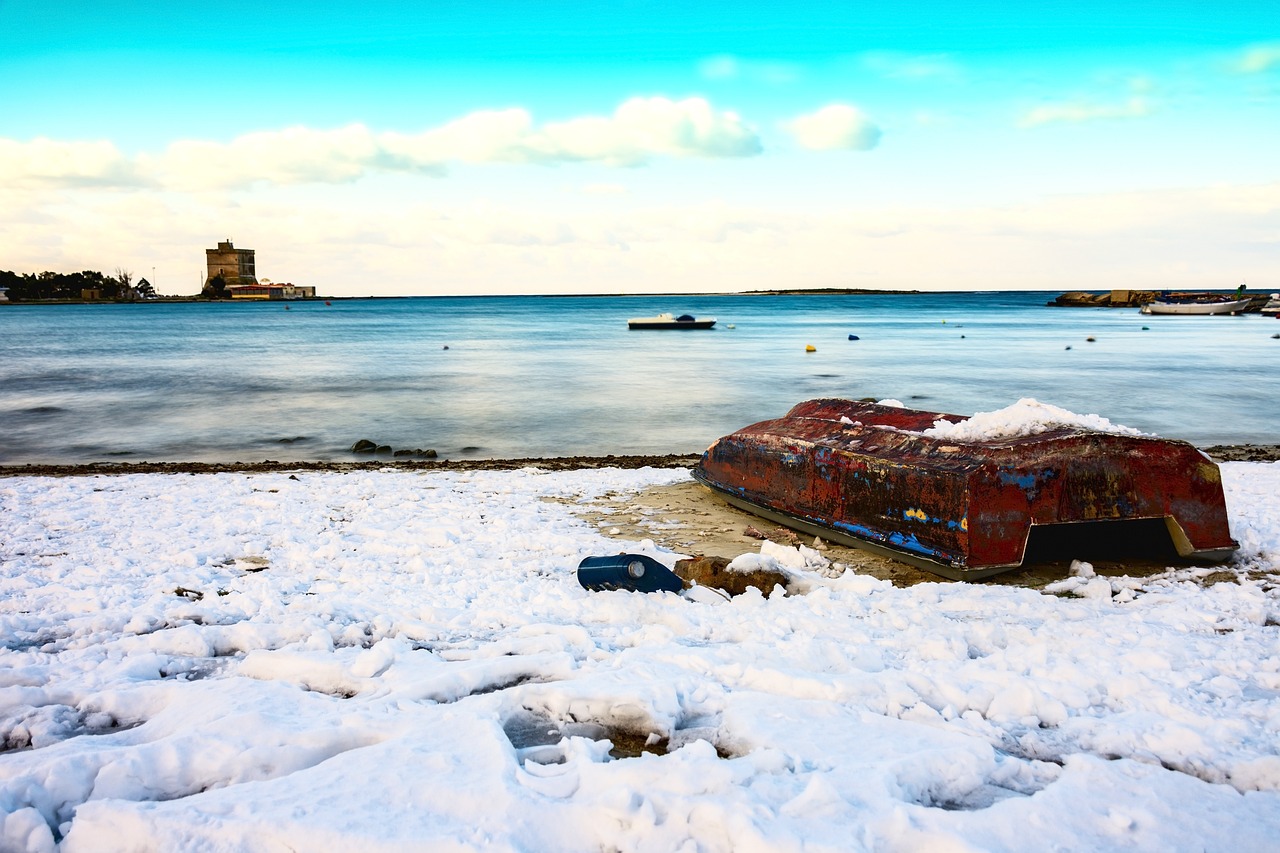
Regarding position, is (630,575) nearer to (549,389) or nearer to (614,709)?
(614,709)

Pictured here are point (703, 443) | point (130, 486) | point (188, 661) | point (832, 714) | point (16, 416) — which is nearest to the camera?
point (832, 714)

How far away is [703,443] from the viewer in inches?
572

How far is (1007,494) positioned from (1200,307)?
83.9m

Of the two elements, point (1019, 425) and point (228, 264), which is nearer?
point (1019, 425)

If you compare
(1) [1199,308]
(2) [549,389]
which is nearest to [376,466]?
(2) [549,389]

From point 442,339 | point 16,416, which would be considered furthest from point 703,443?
point 442,339

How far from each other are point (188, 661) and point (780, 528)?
4438 mm

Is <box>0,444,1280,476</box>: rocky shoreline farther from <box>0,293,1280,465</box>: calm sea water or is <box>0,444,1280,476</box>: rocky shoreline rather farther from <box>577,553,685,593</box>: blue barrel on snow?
<box>577,553,685,593</box>: blue barrel on snow

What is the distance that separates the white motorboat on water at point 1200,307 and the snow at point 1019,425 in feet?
264

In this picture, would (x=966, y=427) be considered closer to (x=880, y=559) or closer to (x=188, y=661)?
(x=880, y=559)

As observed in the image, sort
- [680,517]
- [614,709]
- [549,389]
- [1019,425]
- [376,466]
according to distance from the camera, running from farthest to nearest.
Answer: [549,389]
[376,466]
[680,517]
[1019,425]
[614,709]

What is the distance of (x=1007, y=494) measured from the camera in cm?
502

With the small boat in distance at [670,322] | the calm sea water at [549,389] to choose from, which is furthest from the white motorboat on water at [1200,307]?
the small boat in distance at [670,322]

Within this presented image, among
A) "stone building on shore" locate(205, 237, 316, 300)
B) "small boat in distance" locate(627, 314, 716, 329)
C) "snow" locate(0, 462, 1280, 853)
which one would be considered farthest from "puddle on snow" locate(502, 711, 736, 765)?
"stone building on shore" locate(205, 237, 316, 300)
